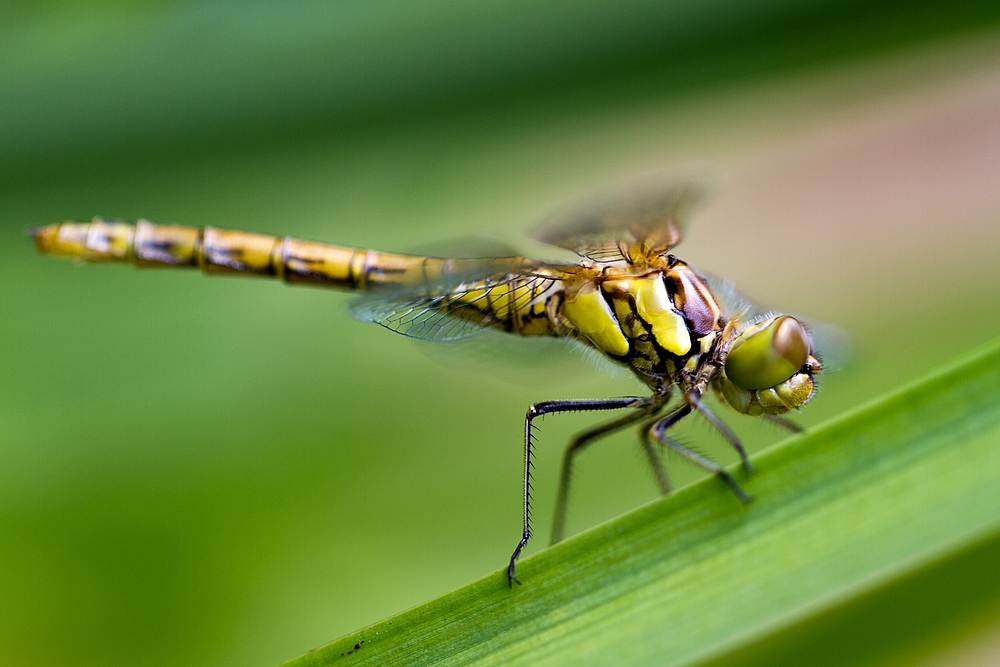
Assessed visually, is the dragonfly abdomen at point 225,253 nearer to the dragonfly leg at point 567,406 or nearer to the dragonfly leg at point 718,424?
the dragonfly leg at point 567,406

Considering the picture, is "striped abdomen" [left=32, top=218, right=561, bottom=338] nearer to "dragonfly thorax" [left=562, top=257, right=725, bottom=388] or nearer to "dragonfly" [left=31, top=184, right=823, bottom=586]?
"dragonfly" [left=31, top=184, right=823, bottom=586]

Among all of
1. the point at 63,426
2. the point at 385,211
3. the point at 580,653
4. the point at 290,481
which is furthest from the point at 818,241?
the point at 63,426

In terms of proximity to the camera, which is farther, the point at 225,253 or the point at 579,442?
the point at 225,253

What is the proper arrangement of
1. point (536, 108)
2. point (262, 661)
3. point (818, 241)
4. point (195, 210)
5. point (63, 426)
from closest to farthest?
point (262, 661)
point (63, 426)
point (195, 210)
point (818, 241)
point (536, 108)

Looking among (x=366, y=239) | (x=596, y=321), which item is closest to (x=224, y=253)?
(x=366, y=239)

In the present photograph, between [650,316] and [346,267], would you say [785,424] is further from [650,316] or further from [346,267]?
[346,267]

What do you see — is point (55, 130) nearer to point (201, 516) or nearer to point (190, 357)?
point (190, 357)

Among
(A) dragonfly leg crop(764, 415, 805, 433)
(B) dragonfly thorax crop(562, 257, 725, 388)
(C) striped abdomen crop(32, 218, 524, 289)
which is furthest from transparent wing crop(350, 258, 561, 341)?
(A) dragonfly leg crop(764, 415, 805, 433)
